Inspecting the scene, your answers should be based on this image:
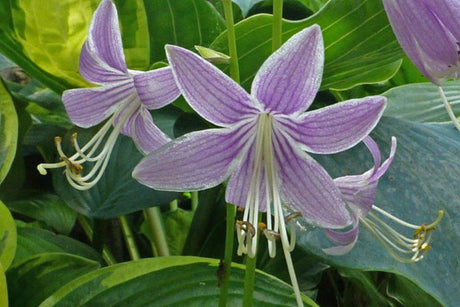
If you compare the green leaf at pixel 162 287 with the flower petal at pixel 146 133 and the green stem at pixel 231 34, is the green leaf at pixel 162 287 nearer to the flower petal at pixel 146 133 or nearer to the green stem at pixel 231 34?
the flower petal at pixel 146 133

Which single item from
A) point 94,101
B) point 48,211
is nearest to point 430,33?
point 94,101

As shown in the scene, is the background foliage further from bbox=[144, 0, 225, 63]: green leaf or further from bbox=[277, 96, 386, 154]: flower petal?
bbox=[277, 96, 386, 154]: flower petal

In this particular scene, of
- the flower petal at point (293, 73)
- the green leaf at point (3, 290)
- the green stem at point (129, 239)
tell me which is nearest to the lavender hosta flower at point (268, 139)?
the flower petal at point (293, 73)

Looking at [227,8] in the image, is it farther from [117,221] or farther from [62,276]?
[117,221]

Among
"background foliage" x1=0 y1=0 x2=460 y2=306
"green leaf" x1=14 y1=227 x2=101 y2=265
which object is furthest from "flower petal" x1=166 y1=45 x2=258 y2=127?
"green leaf" x1=14 y1=227 x2=101 y2=265

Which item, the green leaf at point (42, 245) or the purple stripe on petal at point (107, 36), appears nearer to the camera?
the purple stripe on petal at point (107, 36)

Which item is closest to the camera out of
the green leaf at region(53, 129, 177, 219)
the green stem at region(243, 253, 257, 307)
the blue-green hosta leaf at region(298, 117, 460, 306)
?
the green stem at region(243, 253, 257, 307)

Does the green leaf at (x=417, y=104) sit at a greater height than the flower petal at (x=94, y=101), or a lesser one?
lesser
